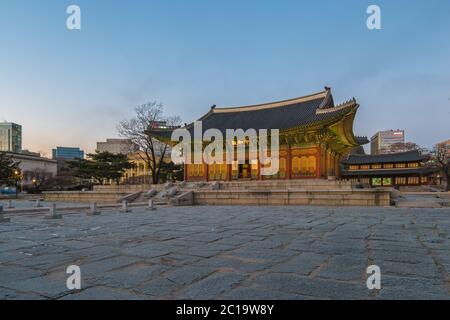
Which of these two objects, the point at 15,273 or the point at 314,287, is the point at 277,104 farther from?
the point at 15,273

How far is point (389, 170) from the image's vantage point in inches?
1748

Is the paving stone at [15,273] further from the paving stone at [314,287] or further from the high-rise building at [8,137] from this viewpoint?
the high-rise building at [8,137]

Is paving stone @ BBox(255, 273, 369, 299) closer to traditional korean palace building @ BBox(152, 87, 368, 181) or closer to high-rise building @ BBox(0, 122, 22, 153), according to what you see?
traditional korean palace building @ BBox(152, 87, 368, 181)

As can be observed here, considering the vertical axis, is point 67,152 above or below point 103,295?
above

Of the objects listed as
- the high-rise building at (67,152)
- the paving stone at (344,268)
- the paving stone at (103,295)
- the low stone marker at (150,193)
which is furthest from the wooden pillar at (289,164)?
the high-rise building at (67,152)

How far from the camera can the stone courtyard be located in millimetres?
2711

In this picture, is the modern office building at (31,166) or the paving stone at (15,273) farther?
the modern office building at (31,166)

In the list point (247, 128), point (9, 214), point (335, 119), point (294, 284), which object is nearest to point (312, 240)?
point (294, 284)

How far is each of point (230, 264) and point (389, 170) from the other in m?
47.7

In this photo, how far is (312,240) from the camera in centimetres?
536

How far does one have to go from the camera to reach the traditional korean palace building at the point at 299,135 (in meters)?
23.5

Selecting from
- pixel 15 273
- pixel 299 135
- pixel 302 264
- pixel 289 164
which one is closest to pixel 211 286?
pixel 302 264

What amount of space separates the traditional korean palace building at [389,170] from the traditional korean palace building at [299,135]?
14706 millimetres

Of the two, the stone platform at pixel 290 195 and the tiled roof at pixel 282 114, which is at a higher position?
the tiled roof at pixel 282 114
